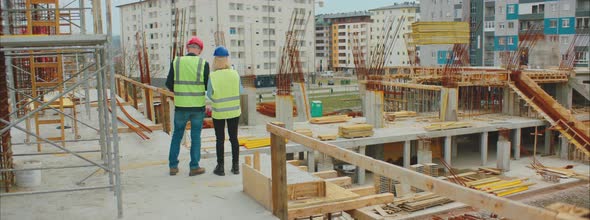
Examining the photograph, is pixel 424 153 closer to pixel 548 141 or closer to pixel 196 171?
pixel 548 141

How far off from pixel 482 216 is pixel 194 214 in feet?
28.9

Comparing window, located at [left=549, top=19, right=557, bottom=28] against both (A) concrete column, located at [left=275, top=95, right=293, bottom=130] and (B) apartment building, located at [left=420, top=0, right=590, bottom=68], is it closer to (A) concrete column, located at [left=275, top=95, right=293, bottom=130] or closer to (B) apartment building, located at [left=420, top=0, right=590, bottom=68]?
(B) apartment building, located at [left=420, top=0, right=590, bottom=68]

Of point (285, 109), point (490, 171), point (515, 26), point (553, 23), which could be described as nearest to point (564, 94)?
point (490, 171)

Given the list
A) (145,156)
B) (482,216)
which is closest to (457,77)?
(482,216)

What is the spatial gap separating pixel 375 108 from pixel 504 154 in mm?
4809

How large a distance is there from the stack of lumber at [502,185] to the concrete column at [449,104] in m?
5.90

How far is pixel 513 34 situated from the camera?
42.2m

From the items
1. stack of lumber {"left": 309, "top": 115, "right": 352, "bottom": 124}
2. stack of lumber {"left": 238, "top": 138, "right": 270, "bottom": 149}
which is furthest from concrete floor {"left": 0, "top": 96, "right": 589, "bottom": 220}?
stack of lumber {"left": 309, "top": 115, "right": 352, "bottom": 124}

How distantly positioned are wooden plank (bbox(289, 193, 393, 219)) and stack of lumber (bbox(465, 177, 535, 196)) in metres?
9.98

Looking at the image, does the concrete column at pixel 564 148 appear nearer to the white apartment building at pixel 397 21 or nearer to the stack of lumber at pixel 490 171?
the stack of lumber at pixel 490 171

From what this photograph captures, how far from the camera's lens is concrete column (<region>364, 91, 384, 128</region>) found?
790 inches

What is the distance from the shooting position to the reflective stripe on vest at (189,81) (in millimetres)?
6617

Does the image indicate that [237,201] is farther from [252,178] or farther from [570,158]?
[570,158]

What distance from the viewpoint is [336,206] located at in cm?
587
